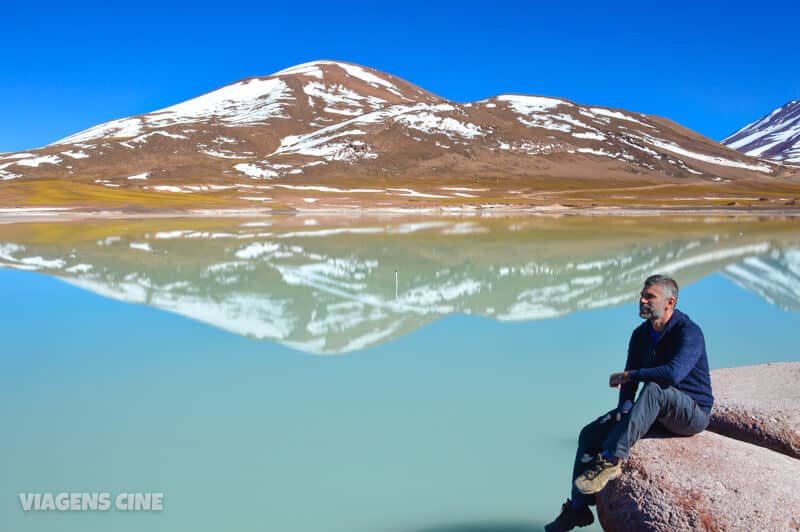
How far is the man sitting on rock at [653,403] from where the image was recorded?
538 centimetres

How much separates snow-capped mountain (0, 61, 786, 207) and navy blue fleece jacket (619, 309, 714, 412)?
324ft

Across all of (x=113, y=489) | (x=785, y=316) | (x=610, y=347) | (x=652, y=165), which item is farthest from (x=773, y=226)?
(x=652, y=165)

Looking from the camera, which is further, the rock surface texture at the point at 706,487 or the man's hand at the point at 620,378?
the man's hand at the point at 620,378

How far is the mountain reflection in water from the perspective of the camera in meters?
15.6

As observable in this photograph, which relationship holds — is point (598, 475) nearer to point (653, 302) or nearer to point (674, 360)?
point (674, 360)

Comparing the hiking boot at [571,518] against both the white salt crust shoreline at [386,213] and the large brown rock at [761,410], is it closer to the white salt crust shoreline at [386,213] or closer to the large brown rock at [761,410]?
the large brown rock at [761,410]

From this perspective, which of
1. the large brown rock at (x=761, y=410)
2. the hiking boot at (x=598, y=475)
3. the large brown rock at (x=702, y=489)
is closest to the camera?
the large brown rock at (x=702, y=489)

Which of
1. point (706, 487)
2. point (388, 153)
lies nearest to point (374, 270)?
point (706, 487)

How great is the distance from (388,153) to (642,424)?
147 m

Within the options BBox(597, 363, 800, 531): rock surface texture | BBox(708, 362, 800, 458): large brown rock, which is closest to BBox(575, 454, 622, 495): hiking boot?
BBox(597, 363, 800, 531): rock surface texture

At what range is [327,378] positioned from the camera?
10.3 m

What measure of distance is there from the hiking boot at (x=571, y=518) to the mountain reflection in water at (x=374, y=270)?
6930 mm

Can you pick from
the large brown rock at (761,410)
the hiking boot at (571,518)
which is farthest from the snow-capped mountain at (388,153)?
the hiking boot at (571,518)

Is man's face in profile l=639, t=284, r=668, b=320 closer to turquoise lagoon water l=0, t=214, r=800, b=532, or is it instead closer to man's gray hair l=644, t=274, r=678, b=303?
man's gray hair l=644, t=274, r=678, b=303
